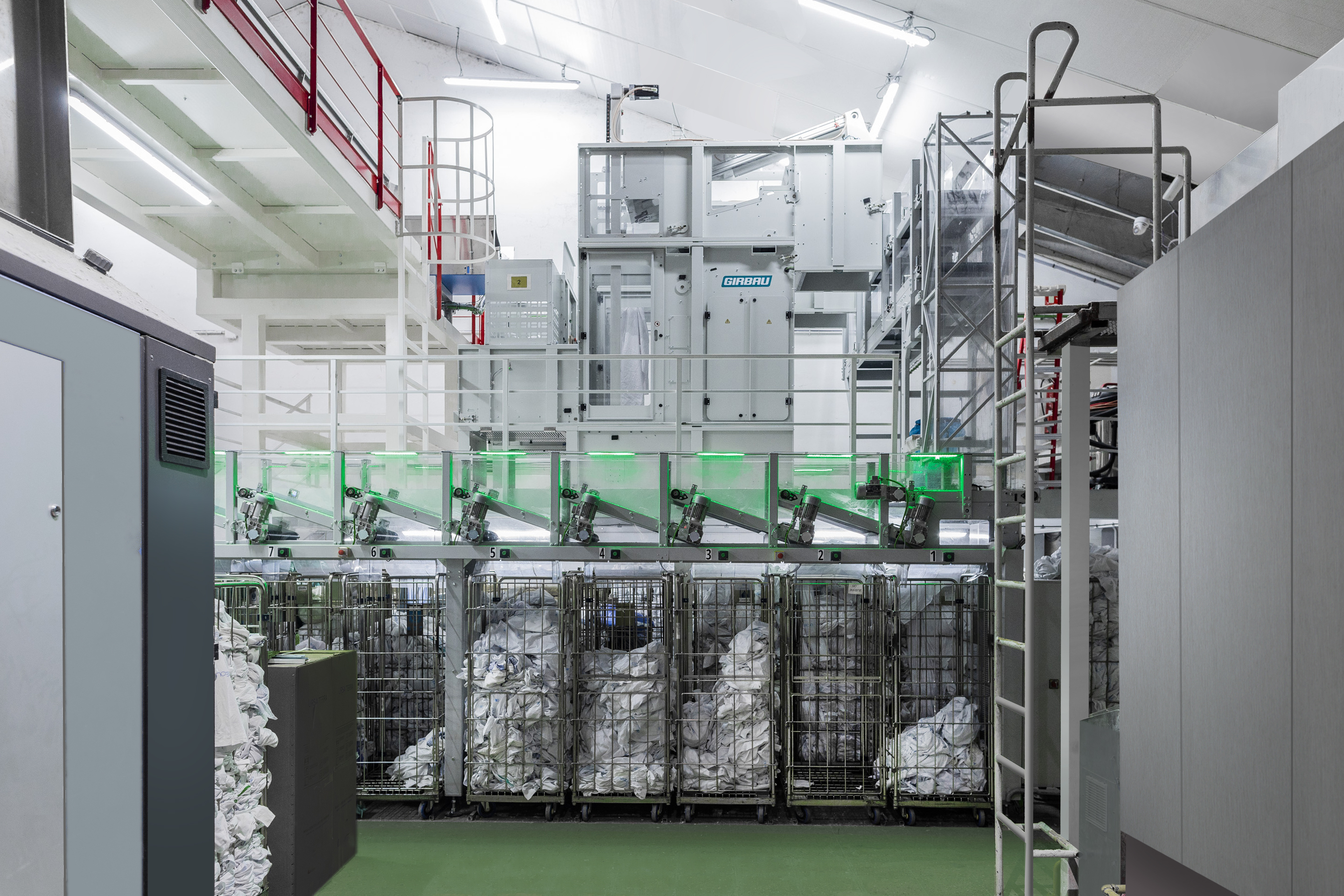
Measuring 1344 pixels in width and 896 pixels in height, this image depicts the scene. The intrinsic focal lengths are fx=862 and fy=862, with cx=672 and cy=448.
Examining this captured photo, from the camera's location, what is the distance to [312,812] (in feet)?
15.5

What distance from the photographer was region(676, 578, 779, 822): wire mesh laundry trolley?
6027mm

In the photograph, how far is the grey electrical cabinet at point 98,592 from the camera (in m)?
1.78

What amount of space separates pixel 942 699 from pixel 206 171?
6903 millimetres

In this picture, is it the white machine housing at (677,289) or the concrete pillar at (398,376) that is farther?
the white machine housing at (677,289)

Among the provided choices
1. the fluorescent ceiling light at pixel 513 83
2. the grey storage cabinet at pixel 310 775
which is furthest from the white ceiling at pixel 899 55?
the grey storage cabinet at pixel 310 775

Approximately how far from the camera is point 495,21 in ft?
41.8

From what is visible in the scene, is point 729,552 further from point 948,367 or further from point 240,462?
point 240,462

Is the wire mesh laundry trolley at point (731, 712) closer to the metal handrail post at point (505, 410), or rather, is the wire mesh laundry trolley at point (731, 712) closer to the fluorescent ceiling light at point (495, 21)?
the metal handrail post at point (505, 410)

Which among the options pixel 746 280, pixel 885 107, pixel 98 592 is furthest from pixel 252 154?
pixel 885 107

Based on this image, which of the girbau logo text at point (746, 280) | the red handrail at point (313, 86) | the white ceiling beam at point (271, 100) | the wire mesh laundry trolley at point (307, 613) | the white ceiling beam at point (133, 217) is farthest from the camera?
the girbau logo text at point (746, 280)

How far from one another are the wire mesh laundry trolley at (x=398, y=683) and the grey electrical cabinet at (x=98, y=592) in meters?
3.90

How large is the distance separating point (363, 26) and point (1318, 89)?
14983 millimetres

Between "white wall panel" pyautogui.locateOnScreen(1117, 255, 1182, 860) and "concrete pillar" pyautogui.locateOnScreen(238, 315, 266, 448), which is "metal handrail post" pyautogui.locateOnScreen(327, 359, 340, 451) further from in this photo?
"white wall panel" pyautogui.locateOnScreen(1117, 255, 1182, 860)

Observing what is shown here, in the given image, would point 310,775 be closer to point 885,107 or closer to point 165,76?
point 165,76
